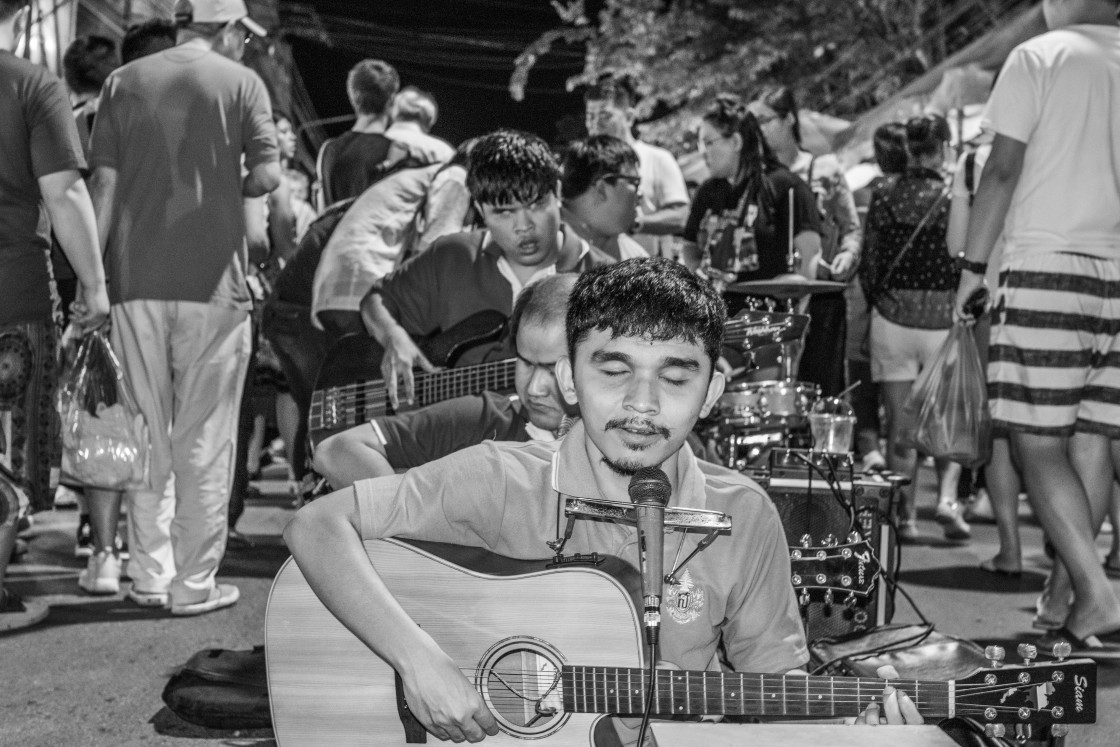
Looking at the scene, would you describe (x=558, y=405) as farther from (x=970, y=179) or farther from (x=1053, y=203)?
(x=970, y=179)

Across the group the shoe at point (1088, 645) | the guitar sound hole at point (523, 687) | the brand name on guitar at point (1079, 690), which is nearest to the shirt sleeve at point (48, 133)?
the guitar sound hole at point (523, 687)

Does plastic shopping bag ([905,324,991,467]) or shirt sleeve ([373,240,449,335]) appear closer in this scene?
shirt sleeve ([373,240,449,335])

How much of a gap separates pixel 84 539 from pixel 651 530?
4710 millimetres

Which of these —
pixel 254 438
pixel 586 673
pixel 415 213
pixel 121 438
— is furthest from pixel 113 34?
pixel 586 673

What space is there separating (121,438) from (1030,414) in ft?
10.7

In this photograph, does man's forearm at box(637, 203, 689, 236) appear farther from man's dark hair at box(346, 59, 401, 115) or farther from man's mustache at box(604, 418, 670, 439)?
man's mustache at box(604, 418, 670, 439)

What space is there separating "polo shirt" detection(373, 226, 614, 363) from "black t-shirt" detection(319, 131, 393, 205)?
2.28 m

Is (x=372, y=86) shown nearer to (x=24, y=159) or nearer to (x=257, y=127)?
(x=257, y=127)

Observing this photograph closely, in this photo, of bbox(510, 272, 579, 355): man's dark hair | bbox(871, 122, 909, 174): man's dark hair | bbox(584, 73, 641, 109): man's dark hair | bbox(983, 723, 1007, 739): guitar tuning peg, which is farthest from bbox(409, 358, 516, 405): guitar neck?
bbox(584, 73, 641, 109): man's dark hair

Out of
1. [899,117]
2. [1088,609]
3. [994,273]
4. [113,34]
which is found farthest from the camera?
[113,34]

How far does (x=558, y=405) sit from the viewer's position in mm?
3490

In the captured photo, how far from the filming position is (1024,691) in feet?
7.71

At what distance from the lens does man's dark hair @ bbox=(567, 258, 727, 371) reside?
2518mm

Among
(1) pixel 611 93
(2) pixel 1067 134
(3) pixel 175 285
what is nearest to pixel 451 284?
(3) pixel 175 285
